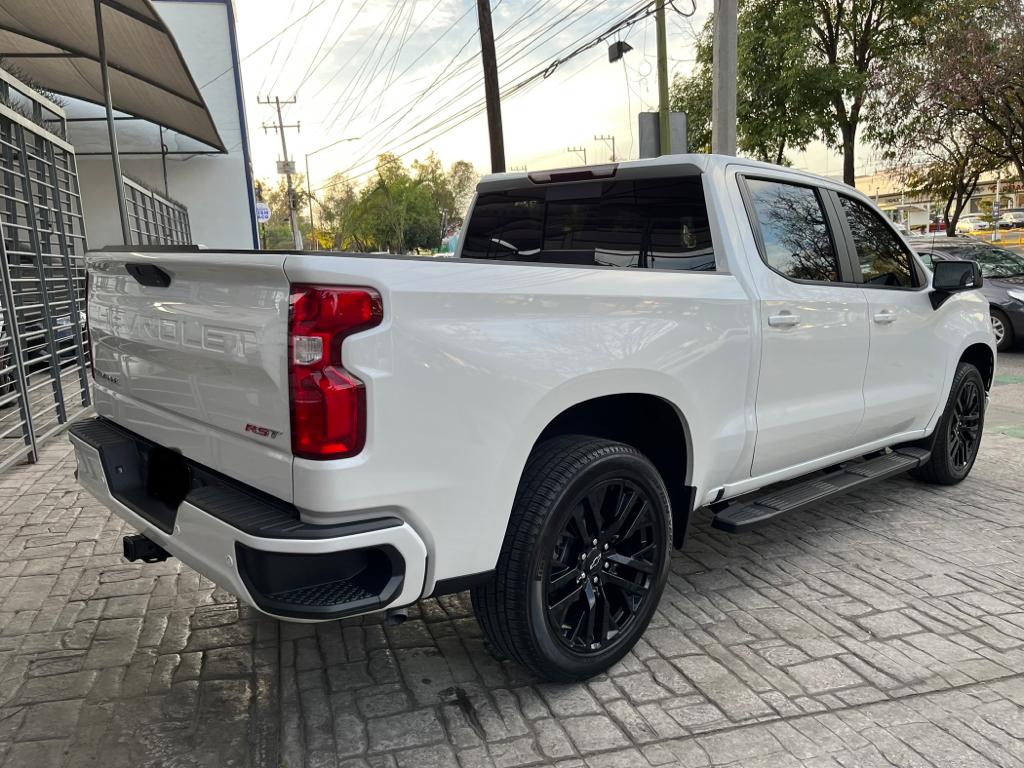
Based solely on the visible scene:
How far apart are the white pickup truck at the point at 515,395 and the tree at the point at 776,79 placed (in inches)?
570

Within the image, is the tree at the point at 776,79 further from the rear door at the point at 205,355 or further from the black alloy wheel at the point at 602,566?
the rear door at the point at 205,355

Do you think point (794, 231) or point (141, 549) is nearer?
point (141, 549)

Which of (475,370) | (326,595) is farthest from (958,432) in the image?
(326,595)

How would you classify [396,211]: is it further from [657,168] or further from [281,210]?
[657,168]

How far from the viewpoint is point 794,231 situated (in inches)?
152

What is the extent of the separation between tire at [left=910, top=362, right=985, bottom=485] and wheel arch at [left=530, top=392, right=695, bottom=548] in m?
2.60

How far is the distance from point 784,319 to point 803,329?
0.19m

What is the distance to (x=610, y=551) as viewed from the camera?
2936 mm

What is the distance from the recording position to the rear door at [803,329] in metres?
3.50

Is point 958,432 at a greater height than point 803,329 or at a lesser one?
lesser

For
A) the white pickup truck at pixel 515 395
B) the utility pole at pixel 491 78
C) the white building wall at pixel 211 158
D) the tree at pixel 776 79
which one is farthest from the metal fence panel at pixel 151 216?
the tree at pixel 776 79

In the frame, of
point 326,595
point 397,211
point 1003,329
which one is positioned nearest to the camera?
point 326,595

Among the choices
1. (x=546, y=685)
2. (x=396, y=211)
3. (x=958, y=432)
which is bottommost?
(x=546, y=685)

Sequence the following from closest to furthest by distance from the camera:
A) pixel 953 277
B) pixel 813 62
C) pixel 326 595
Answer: pixel 326 595 < pixel 953 277 < pixel 813 62
